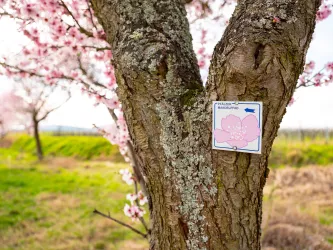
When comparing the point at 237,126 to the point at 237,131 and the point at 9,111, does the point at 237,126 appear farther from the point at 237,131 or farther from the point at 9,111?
the point at 9,111

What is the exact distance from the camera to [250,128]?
97cm

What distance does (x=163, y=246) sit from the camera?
44.3 inches

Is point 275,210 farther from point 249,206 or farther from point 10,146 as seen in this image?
point 10,146

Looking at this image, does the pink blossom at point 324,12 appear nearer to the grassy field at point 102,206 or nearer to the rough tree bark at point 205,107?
the rough tree bark at point 205,107

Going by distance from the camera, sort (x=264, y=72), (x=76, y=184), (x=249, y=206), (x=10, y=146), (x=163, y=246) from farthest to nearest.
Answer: (x=10, y=146) → (x=76, y=184) → (x=163, y=246) → (x=249, y=206) → (x=264, y=72)

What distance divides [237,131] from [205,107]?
0.14 meters

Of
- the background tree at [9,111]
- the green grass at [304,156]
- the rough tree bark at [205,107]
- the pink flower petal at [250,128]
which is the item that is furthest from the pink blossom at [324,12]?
the background tree at [9,111]

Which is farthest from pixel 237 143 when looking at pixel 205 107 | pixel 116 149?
pixel 116 149

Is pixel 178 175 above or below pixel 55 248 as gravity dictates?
above

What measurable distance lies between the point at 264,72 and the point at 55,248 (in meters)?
4.45

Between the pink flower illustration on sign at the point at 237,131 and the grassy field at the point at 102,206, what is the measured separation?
5.07ft

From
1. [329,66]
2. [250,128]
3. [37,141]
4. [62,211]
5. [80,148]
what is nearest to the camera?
[250,128]

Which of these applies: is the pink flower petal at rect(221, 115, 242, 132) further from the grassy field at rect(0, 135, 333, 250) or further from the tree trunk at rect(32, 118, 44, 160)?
the tree trunk at rect(32, 118, 44, 160)

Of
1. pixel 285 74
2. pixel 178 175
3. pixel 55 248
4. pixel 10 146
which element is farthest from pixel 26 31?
pixel 10 146
